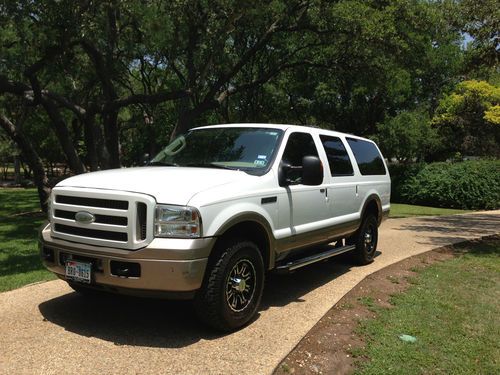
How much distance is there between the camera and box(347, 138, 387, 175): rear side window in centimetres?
771

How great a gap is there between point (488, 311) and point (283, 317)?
94.9 inches

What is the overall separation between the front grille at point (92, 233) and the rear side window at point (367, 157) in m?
4.23

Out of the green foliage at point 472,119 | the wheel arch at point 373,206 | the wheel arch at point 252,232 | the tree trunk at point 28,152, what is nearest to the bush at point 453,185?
the green foliage at point 472,119

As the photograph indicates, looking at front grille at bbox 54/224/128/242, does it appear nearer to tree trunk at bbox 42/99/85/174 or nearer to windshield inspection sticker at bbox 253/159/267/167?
windshield inspection sticker at bbox 253/159/267/167

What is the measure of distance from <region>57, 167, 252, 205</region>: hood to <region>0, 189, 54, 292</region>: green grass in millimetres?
→ 2509

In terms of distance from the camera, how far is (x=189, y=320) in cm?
518

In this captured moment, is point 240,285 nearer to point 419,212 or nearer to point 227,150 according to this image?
point 227,150

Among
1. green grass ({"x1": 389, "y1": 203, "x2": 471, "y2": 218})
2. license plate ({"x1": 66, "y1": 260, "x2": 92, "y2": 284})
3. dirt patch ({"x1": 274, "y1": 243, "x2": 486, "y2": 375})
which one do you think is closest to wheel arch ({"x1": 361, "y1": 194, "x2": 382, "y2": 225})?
dirt patch ({"x1": 274, "y1": 243, "x2": 486, "y2": 375})

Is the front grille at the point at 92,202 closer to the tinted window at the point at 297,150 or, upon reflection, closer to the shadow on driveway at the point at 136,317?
the shadow on driveway at the point at 136,317

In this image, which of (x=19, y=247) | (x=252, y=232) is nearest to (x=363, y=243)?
(x=252, y=232)

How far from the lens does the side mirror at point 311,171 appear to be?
5383 mm

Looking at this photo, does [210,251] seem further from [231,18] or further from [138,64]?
[138,64]

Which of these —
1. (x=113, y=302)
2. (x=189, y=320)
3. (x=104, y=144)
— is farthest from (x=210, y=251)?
(x=104, y=144)

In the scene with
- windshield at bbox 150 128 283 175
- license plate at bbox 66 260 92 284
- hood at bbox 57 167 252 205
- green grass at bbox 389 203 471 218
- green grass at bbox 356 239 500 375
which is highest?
windshield at bbox 150 128 283 175
